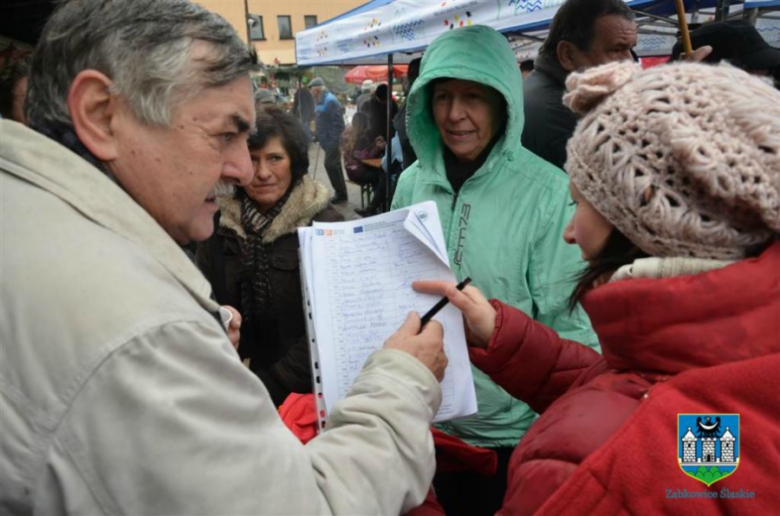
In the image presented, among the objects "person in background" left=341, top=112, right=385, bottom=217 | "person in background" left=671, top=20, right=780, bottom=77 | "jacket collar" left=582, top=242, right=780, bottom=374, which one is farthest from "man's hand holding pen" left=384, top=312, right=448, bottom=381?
"person in background" left=341, top=112, right=385, bottom=217

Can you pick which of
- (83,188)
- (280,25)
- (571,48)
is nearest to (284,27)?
(280,25)

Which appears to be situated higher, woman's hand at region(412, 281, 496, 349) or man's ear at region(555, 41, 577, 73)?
man's ear at region(555, 41, 577, 73)

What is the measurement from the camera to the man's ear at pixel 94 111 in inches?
37.5

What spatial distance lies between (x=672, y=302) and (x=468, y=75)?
1364 mm

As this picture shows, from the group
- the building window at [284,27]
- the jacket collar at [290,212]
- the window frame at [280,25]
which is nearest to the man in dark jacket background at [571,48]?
the jacket collar at [290,212]

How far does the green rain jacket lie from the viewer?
1.81 metres

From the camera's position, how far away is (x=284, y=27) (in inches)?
1475

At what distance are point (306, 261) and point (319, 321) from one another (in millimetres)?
167

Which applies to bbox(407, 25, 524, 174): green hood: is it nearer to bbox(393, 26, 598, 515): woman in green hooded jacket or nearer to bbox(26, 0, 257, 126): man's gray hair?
bbox(393, 26, 598, 515): woman in green hooded jacket

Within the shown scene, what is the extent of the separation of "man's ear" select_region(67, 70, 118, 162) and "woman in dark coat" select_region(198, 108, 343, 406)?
1249 mm

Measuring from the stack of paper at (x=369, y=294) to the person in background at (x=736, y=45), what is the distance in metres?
2.97

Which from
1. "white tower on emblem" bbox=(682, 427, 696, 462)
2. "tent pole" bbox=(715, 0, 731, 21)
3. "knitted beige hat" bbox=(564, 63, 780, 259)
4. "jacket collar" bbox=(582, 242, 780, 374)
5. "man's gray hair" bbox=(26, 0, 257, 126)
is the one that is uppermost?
"tent pole" bbox=(715, 0, 731, 21)

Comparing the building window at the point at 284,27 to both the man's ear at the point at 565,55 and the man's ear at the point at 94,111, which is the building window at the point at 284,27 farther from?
the man's ear at the point at 94,111

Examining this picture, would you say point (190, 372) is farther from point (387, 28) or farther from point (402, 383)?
point (387, 28)
